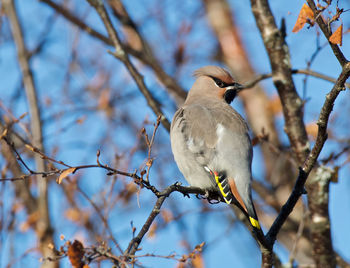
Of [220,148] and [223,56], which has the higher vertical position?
[223,56]

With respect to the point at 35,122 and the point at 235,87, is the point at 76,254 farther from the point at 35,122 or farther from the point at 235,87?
the point at 35,122

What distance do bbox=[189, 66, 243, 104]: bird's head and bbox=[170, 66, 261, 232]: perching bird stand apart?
0.55 meters

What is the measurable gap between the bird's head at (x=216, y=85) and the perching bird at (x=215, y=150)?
550 millimetres

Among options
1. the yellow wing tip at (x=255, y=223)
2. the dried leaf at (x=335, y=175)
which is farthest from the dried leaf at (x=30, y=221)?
the dried leaf at (x=335, y=175)

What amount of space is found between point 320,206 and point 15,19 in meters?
3.65

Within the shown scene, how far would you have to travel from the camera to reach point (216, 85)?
4.68 m

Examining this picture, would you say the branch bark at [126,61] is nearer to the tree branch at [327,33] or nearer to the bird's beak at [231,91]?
the bird's beak at [231,91]

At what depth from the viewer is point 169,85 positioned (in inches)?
199

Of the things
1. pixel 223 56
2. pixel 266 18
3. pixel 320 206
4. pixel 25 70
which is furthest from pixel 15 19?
pixel 223 56

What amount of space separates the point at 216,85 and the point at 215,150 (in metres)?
1.24

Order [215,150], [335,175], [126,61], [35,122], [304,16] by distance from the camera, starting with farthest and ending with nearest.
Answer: [35,122] → [126,61] → [335,175] → [215,150] → [304,16]

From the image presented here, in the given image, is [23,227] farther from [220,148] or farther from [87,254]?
[87,254]

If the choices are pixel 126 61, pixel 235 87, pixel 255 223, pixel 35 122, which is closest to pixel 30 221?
pixel 35 122

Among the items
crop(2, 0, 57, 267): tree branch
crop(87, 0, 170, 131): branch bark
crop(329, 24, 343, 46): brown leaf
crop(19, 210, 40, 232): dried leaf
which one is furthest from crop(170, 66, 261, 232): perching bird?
crop(19, 210, 40, 232): dried leaf
